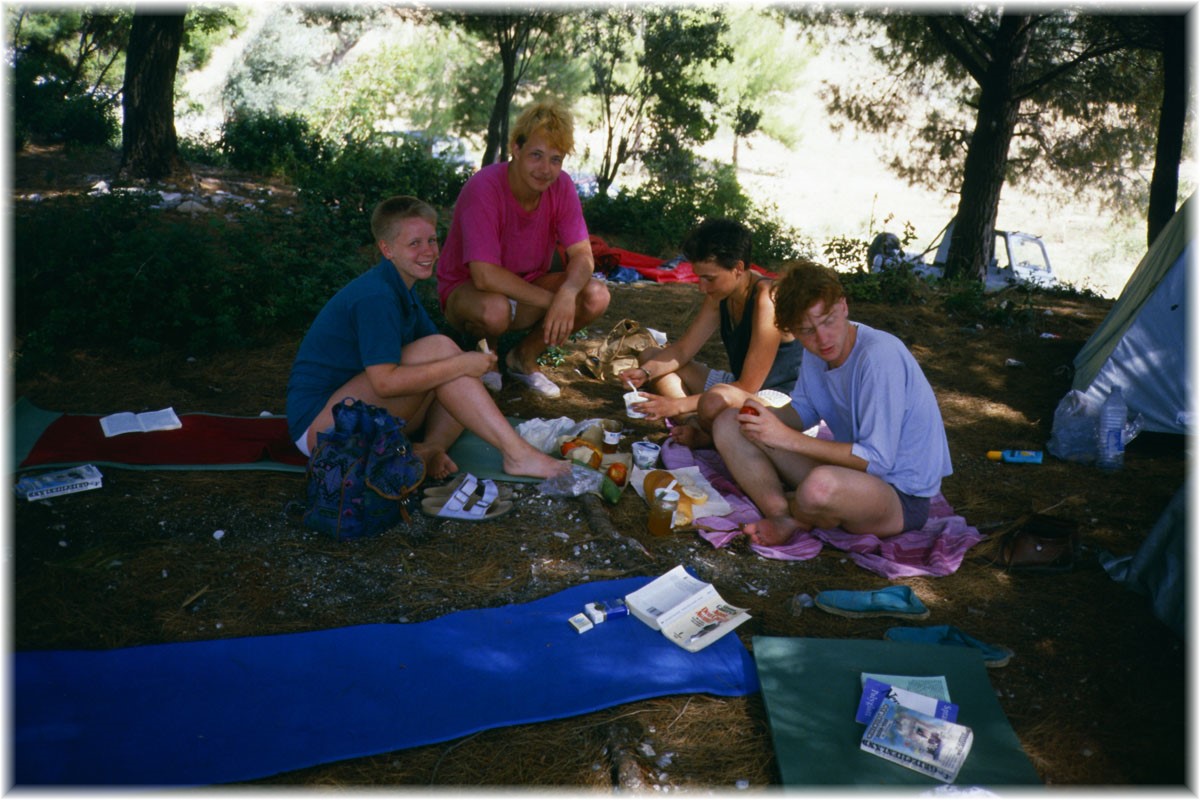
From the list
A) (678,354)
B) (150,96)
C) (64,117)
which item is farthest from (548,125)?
(64,117)

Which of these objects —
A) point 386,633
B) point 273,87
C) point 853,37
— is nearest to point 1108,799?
point 386,633

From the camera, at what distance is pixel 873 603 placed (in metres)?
3.07

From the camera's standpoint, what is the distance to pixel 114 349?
5.03m

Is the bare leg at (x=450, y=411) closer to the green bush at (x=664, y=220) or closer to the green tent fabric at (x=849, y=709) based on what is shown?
the green tent fabric at (x=849, y=709)

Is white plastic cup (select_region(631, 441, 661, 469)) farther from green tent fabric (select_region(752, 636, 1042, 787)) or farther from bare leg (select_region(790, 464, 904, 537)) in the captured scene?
green tent fabric (select_region(752, 636, 1042, 787))

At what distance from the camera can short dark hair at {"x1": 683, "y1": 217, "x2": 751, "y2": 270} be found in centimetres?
383

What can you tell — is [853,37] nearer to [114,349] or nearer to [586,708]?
[114,349]

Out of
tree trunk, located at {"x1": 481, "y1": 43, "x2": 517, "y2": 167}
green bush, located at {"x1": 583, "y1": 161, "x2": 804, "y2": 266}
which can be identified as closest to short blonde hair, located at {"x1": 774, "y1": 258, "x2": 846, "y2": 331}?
green bush, located at {"x1": 583, "y1": 161, "x2": 804, "y2": 266}

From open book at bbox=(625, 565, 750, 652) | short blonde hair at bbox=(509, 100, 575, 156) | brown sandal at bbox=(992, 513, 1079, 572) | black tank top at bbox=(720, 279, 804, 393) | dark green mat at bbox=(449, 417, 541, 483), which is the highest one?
short blonde hair at bbox=(509, 100, 575, 156)

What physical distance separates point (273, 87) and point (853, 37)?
19.6 meters

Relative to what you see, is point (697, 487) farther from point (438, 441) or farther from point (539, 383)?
point (539, 383)

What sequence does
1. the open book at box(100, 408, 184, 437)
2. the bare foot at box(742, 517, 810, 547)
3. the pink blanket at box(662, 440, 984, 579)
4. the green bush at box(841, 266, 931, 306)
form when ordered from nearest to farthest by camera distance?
the pink blanket at box(662, 440, 984, 579)
the bare foot at box(742, 517, 810, 547)
the open book at box(100, 408, 184, 437)
the green bush at box(841, 266, 931, 306)

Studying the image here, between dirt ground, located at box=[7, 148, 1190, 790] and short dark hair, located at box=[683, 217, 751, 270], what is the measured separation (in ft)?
3.79

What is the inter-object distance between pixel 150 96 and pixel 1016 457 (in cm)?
853
